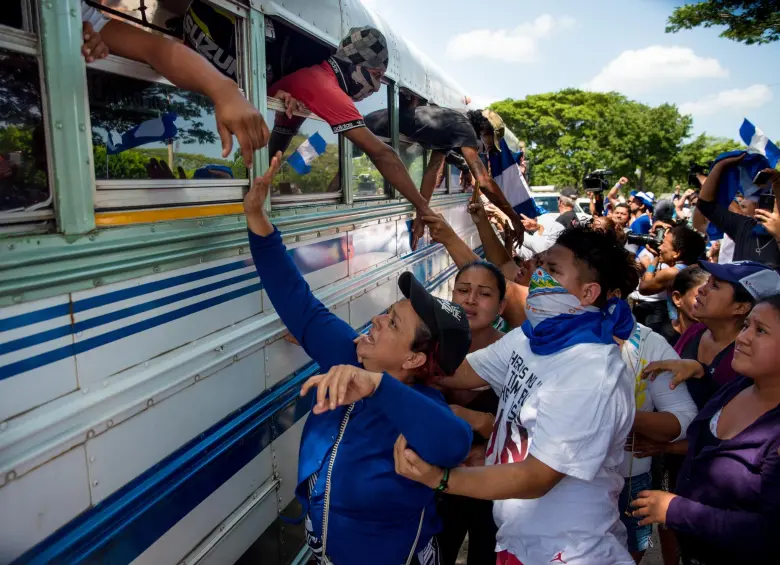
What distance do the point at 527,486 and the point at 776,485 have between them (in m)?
0.72

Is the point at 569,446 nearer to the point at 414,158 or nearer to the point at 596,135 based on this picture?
the point at 414,158

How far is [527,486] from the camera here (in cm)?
146

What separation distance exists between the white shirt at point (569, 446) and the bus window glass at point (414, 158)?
8.18 feet

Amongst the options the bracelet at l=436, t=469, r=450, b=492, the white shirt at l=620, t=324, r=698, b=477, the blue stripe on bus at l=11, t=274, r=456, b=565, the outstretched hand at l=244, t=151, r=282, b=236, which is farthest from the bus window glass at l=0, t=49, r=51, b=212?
the white shirt at l=620, t=324, r=698, b=477

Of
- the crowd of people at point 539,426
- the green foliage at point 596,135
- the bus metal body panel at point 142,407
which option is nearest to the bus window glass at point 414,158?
the bus metal body panel at point 142,407

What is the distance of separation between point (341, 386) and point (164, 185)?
2.95 ft

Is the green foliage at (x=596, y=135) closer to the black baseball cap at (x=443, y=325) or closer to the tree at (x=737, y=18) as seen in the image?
the tree at (x=737, y=18)

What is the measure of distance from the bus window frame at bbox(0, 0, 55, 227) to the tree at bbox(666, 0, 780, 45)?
958cm

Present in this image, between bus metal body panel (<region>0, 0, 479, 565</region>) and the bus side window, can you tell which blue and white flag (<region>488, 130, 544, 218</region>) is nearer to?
the bus side window

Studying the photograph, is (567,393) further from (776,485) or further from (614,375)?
(776,485)

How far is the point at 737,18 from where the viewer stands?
866cm

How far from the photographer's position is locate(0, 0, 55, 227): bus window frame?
1.25m

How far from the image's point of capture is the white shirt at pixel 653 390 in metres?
2.14


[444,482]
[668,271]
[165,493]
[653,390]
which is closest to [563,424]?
[444,482]
